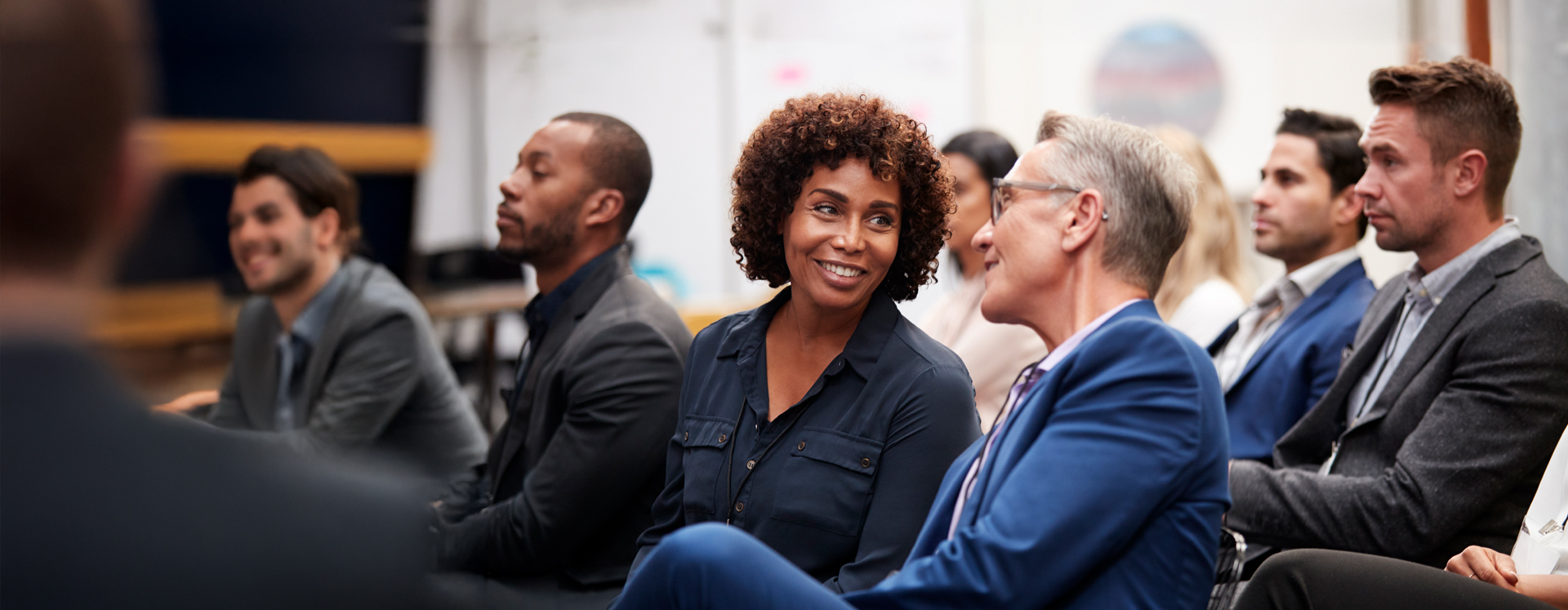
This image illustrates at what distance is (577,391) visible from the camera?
206cm

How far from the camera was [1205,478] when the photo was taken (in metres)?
1.30

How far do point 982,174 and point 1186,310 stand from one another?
2.25ft

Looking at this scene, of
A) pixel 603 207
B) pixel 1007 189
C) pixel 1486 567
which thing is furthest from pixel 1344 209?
pixel 603 207

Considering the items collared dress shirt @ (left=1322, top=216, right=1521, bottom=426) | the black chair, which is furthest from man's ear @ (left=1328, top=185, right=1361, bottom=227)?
the black chair

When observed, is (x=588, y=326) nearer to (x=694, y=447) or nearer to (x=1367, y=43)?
(x=694, y=447)

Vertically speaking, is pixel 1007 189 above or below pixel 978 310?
above

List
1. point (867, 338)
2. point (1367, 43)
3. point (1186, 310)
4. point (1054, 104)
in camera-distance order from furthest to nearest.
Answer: point (1054, 104) < point (1367, 43) < point (1186, 310) < point (867, 338)

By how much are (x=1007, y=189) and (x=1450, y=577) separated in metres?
0.83

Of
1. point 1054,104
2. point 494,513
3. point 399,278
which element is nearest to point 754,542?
point 399,278

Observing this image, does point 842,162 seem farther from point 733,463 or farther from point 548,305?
point 548,305

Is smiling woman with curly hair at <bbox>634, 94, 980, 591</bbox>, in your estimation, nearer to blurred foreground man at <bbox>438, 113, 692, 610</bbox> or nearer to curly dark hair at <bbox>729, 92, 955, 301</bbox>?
curly dark hair at <bbox>729, 92, 955, 301</bbox>

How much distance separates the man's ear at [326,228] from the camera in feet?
2.12

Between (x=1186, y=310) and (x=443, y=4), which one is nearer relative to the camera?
(x=443, y=4)

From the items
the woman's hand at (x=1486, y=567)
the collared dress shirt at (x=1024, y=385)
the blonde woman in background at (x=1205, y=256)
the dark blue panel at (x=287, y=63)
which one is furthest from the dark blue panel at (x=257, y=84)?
the blonde woman in background at (x=1205, y=256)
